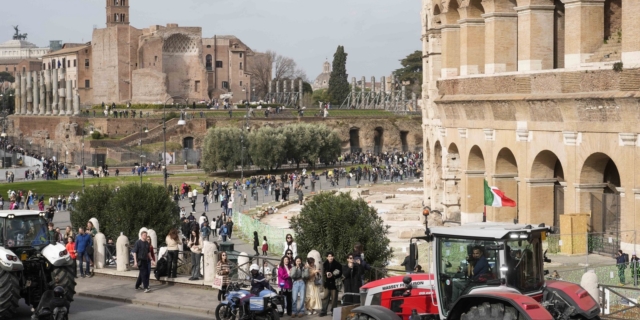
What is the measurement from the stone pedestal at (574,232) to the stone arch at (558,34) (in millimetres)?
5351

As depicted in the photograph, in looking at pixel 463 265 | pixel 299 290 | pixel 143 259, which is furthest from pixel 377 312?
pixel 143 259

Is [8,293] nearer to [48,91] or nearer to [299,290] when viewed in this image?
A: [299,290]

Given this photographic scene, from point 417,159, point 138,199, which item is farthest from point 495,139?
point 417,159

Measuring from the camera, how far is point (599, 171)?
2598 cm

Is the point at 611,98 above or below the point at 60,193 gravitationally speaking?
above

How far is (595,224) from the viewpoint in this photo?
86.1 ft

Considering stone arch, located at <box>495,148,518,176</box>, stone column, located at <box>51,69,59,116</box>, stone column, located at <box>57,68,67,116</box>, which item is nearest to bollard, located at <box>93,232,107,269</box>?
stone arch, located at <box>495,148,518,176</box>

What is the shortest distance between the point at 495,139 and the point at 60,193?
3621cm

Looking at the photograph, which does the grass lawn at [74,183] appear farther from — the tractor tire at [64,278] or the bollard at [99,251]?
the tractor tire at [64,278]

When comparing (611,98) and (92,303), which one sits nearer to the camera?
(92,303)

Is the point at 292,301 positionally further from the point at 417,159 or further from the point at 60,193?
the point at 417,159

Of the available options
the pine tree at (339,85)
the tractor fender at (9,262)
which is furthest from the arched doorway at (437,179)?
the pine tree at (339,85)

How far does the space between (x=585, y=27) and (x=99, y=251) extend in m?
13.1

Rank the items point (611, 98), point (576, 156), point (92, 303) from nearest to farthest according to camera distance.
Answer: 1. point (92, 303)
2. point (611, 98)
3. point (576, 156)
